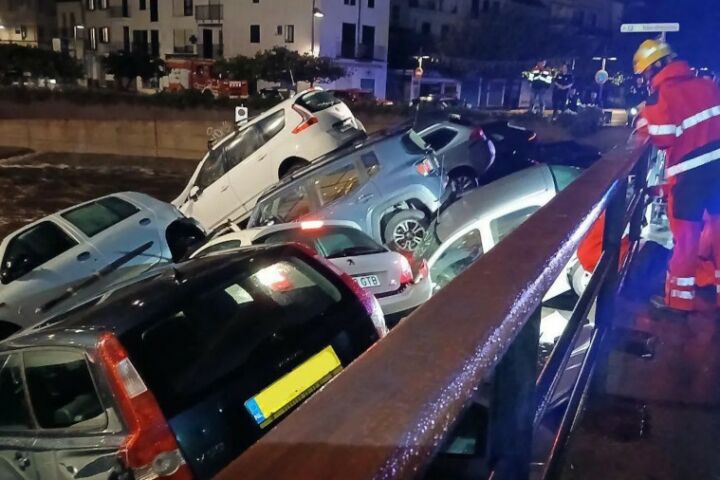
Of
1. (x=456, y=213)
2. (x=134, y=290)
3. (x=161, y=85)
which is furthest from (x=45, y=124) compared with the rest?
(x=134, y=290)

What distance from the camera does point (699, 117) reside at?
4.57 m

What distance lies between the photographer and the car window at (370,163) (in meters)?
9.73

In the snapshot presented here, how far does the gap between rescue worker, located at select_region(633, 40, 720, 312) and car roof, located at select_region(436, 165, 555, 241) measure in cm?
241

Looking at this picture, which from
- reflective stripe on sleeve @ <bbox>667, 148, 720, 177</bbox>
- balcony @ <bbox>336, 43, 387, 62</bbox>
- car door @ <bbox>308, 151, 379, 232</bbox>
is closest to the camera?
reflective stripe on sleeve @ <bbox>667, 148, 720, 177</bbox>

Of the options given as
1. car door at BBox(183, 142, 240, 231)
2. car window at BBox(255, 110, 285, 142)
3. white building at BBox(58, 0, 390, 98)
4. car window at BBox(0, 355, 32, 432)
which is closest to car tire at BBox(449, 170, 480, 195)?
car window at BBox(255, 110, 285, 142)

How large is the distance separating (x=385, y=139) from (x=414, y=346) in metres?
9.13

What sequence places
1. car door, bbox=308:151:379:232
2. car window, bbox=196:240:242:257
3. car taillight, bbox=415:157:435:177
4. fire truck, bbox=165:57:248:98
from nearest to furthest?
car window, bbox=196:240:242:257 < car door, bbox=308:151:379:232 < car taillight, bbox=415:157:435:177 < fire truck, bbox=165:57:248:98

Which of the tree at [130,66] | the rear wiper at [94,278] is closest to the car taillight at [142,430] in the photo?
the rear wiper at [94,278]

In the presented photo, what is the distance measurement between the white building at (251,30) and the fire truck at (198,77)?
234 cm

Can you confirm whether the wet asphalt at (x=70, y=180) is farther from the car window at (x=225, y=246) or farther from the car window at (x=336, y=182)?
the car window at (x=225, y=246)

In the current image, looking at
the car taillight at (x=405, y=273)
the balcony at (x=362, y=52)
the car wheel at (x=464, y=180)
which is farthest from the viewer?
the balcony at (x=362, y=52)

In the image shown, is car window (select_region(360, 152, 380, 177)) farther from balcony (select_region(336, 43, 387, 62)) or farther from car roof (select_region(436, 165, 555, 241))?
balcony (select_region(336, 43, 387, 62))

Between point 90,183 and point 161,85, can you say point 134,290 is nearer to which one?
point 90,183

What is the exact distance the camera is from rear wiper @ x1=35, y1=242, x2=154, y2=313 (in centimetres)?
827
